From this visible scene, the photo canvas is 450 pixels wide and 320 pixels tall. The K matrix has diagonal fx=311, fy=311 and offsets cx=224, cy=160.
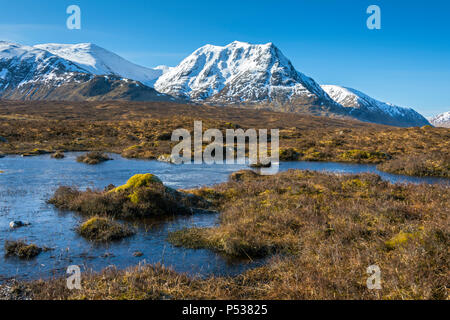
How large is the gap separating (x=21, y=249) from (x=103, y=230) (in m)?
2.47

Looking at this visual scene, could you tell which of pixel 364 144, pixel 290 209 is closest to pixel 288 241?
pixel 290 209

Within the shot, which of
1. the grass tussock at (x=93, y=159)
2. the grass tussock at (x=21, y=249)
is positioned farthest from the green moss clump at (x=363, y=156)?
the grass tussock at (x=21, y=249)

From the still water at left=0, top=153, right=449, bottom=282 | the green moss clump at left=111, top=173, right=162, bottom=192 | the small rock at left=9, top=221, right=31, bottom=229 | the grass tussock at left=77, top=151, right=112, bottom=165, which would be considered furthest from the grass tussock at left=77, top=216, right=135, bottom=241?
the grass tussock at left=77, top=151, right=112, bottom=165

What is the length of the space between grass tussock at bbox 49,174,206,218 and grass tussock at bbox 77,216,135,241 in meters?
1.66

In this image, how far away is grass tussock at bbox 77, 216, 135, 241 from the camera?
10.6 meters

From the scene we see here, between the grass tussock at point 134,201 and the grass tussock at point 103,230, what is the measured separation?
5.45ft

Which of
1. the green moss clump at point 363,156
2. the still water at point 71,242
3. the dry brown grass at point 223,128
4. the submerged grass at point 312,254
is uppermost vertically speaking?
the dry brown grass at point 223,128

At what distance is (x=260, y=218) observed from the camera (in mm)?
12086

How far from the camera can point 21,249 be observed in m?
9.09

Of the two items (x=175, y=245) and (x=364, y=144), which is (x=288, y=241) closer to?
(x=175, y=245)

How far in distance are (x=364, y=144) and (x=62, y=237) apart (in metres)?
43.9

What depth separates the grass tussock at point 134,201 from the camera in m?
13.4

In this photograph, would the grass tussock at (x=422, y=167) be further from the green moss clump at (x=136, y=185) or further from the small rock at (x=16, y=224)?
the small rock at (x=16, y=224)

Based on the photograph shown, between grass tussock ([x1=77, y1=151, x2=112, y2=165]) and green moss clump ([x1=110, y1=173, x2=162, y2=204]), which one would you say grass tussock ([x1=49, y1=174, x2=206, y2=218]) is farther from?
grass tussock ([x1=77, y1=151, x2=112, y2=165])
